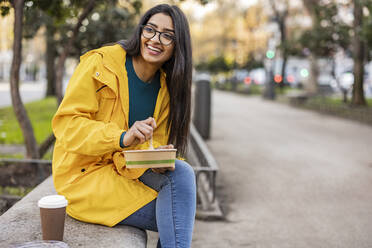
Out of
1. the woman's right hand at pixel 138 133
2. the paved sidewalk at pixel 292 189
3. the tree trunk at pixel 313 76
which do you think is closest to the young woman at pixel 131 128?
the woman's right hand at pixel 138 133

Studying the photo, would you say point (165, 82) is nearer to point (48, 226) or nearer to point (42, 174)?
point (48, 226)

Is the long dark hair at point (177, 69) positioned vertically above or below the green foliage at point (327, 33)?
below

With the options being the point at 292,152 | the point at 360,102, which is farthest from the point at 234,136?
the point at 360,102

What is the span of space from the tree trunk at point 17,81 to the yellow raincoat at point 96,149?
2928 mm

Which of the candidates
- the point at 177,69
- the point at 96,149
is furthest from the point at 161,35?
the point at 96,149

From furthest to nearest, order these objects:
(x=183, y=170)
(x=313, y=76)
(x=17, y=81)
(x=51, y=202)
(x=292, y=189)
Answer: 1. (x=313, y=76)
2. (x=292, y=189)
3. (x=17, y=81)
4. (x=183, y=170)
5. (x=51, y=202)

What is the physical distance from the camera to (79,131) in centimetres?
239

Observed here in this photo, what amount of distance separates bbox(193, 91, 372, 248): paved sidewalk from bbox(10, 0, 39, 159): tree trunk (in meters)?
2.27

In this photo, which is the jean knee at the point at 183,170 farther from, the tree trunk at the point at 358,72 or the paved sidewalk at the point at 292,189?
the tree trunk at the point at 358,72

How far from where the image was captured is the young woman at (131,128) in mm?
2414

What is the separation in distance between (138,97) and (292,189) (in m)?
3.92

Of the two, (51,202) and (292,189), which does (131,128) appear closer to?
(51,202)

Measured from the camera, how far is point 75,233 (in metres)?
2.53

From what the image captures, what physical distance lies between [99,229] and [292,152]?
22.4 ft
